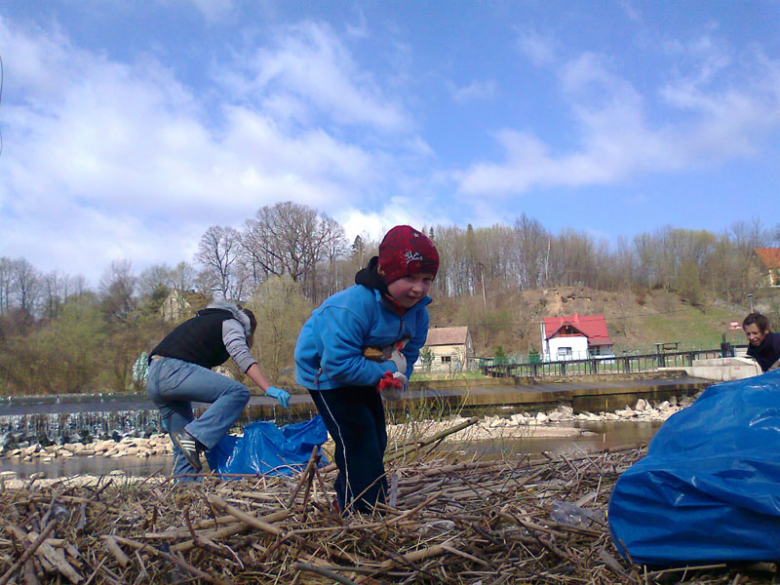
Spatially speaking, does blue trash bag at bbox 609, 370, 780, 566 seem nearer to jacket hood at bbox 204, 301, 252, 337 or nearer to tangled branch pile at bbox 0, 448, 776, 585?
tangled branch pile at bbox 0, 448, 776, 585

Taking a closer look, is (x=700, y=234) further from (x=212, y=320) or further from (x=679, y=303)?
(x=212, y=320)

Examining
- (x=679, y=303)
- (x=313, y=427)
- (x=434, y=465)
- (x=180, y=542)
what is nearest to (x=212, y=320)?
(x=313, y=427)

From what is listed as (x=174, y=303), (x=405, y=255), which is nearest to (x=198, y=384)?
(x=405, y=255)

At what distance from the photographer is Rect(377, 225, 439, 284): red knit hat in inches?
98.8

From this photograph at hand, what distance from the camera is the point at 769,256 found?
64.6 metres

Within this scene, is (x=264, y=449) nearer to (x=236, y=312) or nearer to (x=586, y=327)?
(x=236, y=312)

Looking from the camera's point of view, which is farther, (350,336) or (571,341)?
(571,341)

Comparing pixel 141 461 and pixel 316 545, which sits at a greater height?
pixel 316 545

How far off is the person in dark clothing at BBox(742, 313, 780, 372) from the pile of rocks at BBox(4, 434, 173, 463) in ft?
39.9

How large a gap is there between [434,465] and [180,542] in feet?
6.08

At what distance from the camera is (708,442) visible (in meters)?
2.07

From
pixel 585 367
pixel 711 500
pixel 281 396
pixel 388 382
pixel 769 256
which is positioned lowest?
pixel 585 367

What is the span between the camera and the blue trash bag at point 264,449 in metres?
4.09

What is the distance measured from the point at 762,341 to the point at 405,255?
4537 millimetres
